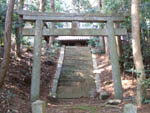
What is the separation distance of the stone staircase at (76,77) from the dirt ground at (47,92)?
0.58 m

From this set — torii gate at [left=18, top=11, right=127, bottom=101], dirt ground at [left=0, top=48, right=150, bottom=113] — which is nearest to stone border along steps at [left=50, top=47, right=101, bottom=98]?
dirt ground at [left=0, top=48, right=150, bottom=113]

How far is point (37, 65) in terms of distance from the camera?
24.5 feet

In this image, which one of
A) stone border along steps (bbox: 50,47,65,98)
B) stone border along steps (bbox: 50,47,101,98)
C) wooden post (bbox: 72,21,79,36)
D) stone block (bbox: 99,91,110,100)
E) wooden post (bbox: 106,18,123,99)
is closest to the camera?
wooden post (bbox: 106,18,123,99)

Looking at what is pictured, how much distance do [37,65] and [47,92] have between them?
2.10 meters

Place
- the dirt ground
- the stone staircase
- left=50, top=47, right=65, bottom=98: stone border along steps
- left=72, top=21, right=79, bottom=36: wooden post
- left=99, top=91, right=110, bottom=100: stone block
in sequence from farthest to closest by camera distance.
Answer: the stone staircase
left=50, top=47, right=65, bottom=98: stone border along steps
left=99, top=91, right=110, bottom=100: stone block
left=72, top=21, right=79, bottom=36: wooden post
the dirt ground

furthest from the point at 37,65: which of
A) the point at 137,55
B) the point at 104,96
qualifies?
the point at 137,55

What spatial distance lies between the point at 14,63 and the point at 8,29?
415cm

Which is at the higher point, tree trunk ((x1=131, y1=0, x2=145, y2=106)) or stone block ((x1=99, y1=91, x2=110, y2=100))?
tree trunk ((x1=131, y1=0, x2=145, y2=106))

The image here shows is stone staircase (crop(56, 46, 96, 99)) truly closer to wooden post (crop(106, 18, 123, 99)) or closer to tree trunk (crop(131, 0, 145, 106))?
wooden post (crop(106, 18, 123, 99))

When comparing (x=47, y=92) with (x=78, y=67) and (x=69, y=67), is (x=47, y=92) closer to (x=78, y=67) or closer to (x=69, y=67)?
(x=69, y=67)

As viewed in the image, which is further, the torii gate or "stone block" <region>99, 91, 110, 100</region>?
"stone block" <region>99, 91, 110, 100</region>

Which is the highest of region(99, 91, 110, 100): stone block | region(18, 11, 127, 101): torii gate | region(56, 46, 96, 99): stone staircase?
region(18, 11, 127, 101): torii gate

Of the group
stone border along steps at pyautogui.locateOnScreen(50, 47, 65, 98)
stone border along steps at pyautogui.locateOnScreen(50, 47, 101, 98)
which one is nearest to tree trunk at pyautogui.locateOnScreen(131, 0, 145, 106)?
stone border along steps at pyautogui.locateOnScreen(50, 47, 101, 98)

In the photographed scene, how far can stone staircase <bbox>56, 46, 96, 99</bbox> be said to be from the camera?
Answer: 30.9 feet
